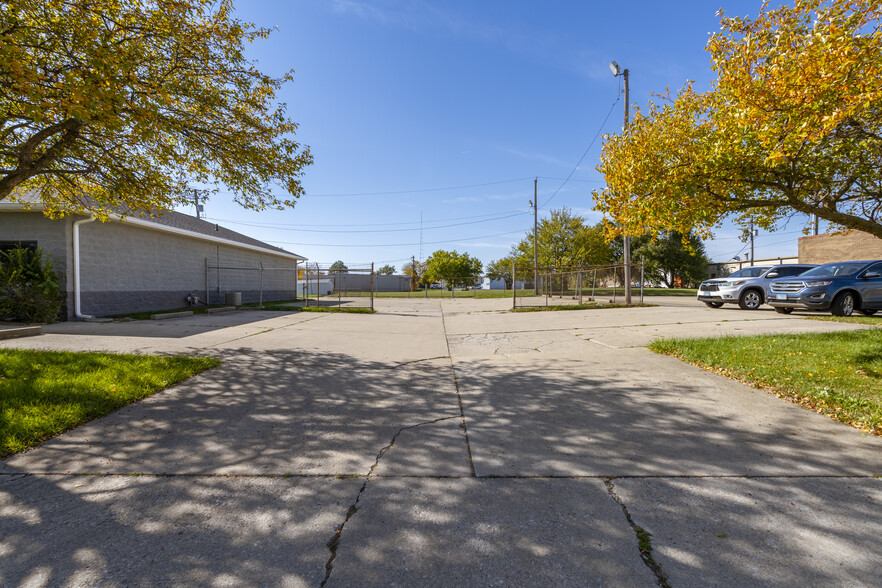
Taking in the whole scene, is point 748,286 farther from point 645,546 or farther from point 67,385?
point 67,385

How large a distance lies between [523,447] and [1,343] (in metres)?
9.90

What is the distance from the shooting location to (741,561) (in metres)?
1.83

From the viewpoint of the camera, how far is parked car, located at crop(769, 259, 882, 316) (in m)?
10.5

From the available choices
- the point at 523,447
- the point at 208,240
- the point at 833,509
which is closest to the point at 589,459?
the point at 523,447

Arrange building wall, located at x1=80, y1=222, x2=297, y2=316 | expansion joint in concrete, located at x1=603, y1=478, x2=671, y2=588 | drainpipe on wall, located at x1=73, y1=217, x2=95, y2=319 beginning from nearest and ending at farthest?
expansion joint in concrete, located at x1=603, y1=478, x2=671, y2=588
drainpipe on wall, located at x1=73, y1=217, x2=95, y2=319
building wall, located at x1=80, y1=222, x2=297, y2=316

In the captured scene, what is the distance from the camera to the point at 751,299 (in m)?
14.0

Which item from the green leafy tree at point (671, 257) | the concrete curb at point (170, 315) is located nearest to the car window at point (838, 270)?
the concrete curb at point (170, 315)

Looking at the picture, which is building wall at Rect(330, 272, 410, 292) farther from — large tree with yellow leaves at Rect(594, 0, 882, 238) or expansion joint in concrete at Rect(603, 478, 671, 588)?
expansion joint in concrete at Rect(603, 478, 671, 588)

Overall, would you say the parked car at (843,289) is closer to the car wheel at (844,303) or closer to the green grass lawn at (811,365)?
the car wheel at (844,303)

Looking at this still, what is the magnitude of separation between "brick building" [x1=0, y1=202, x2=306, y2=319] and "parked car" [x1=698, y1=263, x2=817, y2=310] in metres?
16.7

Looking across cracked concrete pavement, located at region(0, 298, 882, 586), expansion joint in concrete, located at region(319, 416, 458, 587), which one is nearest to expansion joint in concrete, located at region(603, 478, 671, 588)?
cracked concrete pavement, located at region(0, 298, 882, 586)

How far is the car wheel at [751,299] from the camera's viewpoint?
547 inches

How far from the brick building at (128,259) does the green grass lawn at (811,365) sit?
46.2ft

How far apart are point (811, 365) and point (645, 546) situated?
16.5ft
